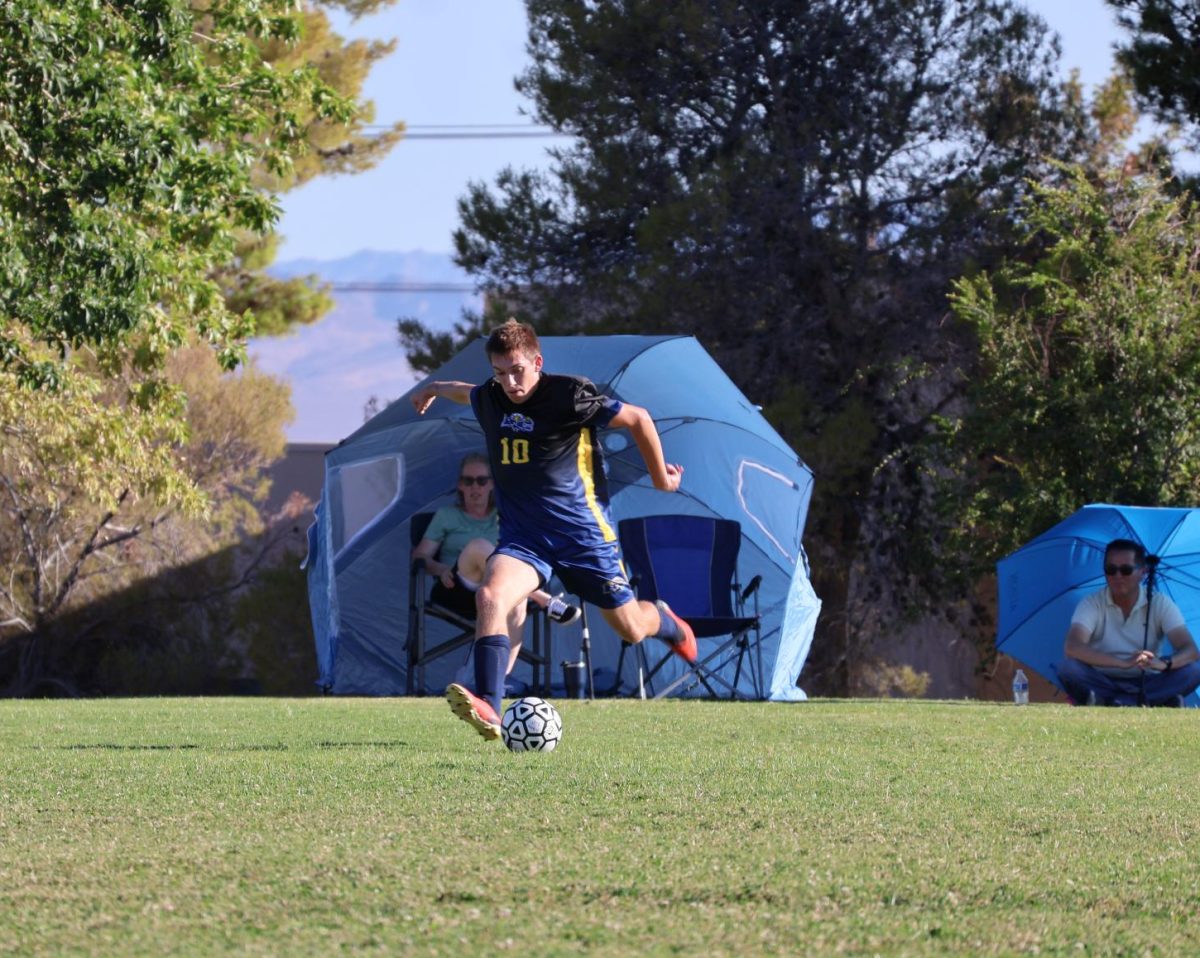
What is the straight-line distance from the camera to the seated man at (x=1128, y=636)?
10.7 metres

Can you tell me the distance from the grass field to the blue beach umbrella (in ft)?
15.4

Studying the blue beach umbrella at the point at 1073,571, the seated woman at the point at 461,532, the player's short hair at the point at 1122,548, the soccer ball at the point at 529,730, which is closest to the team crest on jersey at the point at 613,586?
the soccer ball at the point at 529,730

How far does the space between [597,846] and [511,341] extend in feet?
8.81

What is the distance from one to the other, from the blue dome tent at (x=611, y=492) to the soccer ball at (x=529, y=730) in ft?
20.4

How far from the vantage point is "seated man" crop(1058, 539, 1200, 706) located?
35.0ft

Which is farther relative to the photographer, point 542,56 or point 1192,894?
point 542,56

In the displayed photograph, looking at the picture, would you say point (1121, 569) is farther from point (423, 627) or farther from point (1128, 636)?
point (423, 627)

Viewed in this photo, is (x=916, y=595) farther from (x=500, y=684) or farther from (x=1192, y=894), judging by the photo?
(x=1192, y=894)

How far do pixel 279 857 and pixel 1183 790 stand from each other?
2.87 m

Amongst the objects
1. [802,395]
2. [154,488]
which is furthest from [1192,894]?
[802,395]

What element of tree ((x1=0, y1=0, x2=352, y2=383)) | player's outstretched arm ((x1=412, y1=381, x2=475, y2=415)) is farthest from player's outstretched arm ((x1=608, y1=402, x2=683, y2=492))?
tree ((x1=0, y1=0, x2=352, y2=383))

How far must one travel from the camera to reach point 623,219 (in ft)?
64.5

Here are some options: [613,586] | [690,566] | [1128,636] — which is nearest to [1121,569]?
[1128,636]

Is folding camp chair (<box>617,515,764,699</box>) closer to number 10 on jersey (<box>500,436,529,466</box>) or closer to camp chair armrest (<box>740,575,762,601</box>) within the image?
camp chair armrest (<box>740,575,762,601</box>)
